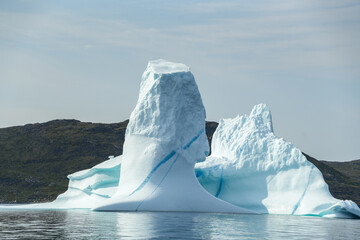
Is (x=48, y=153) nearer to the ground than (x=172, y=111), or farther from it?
farther from it

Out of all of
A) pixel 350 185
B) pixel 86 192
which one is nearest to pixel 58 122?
pixel 350 185

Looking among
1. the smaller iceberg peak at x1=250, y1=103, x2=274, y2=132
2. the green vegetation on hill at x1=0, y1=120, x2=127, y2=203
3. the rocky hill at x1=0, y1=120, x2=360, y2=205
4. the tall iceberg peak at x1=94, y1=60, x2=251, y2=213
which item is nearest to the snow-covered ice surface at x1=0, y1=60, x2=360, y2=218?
the tall iceberg peak at x1=94, y1=60, x2=251, y2=213

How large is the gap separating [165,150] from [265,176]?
20.7 feet

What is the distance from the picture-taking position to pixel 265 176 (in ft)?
107

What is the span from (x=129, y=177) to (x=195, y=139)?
13.2 feet

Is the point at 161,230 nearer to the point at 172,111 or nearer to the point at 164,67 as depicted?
the point at 172,111

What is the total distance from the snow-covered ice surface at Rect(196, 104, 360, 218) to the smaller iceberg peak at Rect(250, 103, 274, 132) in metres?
0.13

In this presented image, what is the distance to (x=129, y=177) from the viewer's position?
98.6ft

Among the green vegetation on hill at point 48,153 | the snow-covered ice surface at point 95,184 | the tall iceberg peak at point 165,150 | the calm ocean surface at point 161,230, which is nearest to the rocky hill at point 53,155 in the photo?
the green vegetation on hill at point 48,153

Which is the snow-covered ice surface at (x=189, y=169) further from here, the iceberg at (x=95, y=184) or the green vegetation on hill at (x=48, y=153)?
the green vegetation on hill at (x=48, y=153)

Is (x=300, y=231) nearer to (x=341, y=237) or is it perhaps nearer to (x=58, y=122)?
(x=341, y=237)

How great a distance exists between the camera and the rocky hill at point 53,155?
7650cm

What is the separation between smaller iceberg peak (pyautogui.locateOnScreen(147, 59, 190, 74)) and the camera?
31438 millimetres

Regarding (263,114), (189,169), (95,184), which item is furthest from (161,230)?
(263,114)
